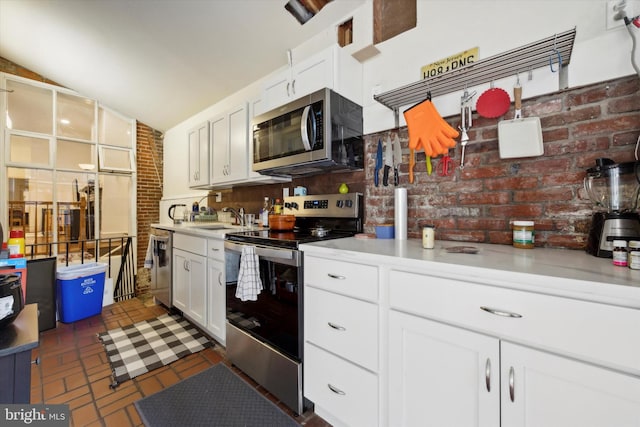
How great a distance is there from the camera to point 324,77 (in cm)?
189

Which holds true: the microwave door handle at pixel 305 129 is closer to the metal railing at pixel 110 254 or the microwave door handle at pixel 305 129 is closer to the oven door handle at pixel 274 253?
the oven door handle at pixel 274 253

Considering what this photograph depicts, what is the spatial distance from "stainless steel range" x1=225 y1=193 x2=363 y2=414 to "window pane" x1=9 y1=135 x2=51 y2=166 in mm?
4041

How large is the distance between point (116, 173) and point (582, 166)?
578cm

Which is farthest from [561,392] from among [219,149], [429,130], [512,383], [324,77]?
[219,149]

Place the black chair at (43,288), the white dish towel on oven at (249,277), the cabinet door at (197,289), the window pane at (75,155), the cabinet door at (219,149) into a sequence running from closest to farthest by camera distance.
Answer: the white dish towel on oven at (249,277) → the cabinet door at (197,289) → the black chair at (43,288) → the cabinet door at (219,149) → the window pane at (75,155)

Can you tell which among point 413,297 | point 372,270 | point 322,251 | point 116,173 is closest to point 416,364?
point 413,297

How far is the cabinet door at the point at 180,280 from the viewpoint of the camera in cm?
267

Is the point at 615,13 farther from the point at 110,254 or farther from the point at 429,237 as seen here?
the point at 110,254

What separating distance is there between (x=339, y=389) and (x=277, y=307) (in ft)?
Result: 1.87

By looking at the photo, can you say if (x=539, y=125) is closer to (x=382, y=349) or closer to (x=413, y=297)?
(x=413, y=297)

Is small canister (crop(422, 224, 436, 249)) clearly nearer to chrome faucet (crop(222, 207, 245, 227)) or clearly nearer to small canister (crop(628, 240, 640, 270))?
small canister (crop(628, 240, 640, 270))

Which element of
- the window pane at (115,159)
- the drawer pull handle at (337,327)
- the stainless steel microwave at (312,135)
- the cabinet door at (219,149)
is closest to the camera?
the drawer pull handle at (337,327)

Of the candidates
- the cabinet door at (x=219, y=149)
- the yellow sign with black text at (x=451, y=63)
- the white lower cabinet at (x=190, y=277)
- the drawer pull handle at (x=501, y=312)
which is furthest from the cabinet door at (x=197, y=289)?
the yellow sign with black text at (x=451, y=63)

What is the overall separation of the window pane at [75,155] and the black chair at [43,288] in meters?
2.27
